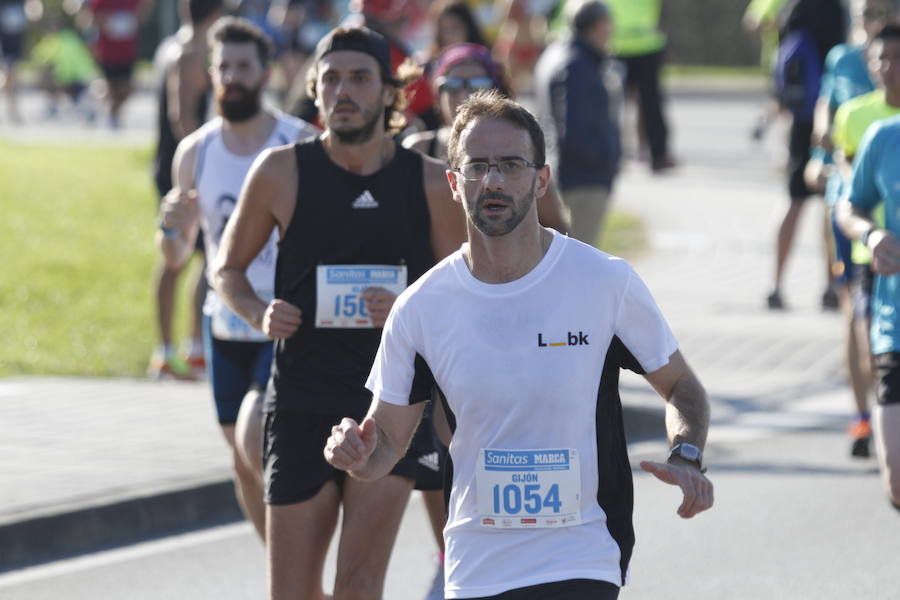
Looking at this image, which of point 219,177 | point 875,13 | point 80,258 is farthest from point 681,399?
point 80,258

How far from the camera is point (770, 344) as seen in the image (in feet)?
37.8

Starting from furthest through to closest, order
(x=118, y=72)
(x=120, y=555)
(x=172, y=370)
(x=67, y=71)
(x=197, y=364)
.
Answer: (x=67, y=71), (x=118, y=72), (x=197, y=364), (x=172, y=370), (x=120, y=555)

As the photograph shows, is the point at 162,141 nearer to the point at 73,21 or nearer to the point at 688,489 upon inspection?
the point at 688,489

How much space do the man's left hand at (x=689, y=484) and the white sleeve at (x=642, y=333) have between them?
298 mm

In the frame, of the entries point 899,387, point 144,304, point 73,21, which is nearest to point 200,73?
point 144,304

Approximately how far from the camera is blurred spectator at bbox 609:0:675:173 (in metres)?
16.5

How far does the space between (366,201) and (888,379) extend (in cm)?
209

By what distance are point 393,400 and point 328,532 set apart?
3.28 feet

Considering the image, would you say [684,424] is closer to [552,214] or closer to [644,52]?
[552,214]

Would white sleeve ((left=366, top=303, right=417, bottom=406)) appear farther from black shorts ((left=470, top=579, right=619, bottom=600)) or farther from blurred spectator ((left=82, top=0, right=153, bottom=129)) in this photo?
blurred spectator ((left=82, top=0, right=153, bottom=129))

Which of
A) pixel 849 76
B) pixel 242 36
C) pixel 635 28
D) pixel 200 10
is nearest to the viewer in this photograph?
pixel 242 36

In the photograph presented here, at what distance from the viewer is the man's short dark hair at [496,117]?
4.17m

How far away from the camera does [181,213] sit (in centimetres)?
638

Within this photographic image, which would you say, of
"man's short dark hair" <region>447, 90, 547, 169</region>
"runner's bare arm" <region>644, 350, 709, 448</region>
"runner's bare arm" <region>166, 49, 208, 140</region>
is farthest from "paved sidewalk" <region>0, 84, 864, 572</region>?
"runner's bare arm" <region>644, 350, 709, 448</region>
